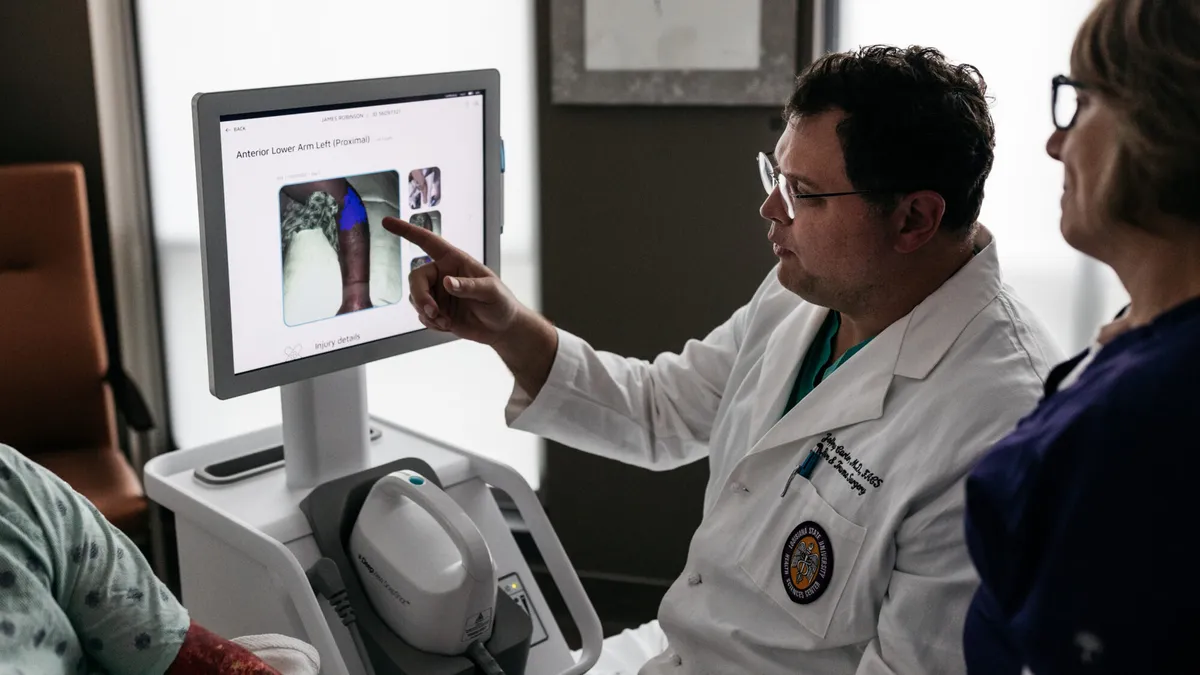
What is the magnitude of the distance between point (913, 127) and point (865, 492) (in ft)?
1.41

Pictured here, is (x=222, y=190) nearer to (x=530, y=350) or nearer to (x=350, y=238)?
(x=350, y=238)

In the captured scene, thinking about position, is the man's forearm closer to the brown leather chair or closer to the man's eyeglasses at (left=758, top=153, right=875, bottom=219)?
the man's eyeglasses at (left=758, top=153, right=875, bottom=219)

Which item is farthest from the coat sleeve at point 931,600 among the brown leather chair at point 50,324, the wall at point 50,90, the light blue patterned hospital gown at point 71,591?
the wall at point 50,90

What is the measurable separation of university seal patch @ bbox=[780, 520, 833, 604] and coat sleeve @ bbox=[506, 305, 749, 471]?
1.33 ft

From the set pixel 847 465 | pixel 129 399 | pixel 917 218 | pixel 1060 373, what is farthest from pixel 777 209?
pixel 129 399

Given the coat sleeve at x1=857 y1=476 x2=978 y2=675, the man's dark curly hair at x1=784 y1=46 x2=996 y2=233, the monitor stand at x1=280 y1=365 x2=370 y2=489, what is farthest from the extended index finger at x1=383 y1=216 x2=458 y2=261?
the coat sleeve at x1=857 y1=476 x2=978 y2=675

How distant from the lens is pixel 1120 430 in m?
0.77

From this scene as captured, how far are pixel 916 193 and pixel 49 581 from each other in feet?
3.55

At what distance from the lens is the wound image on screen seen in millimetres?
1337

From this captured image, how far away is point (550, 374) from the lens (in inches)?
66.4

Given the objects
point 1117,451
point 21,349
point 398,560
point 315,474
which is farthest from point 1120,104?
point 21,349

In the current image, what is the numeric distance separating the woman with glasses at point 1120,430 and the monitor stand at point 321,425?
2.91ft

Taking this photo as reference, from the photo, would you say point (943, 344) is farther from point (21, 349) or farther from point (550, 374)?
point (21, 349)

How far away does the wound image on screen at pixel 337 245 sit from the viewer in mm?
1337
